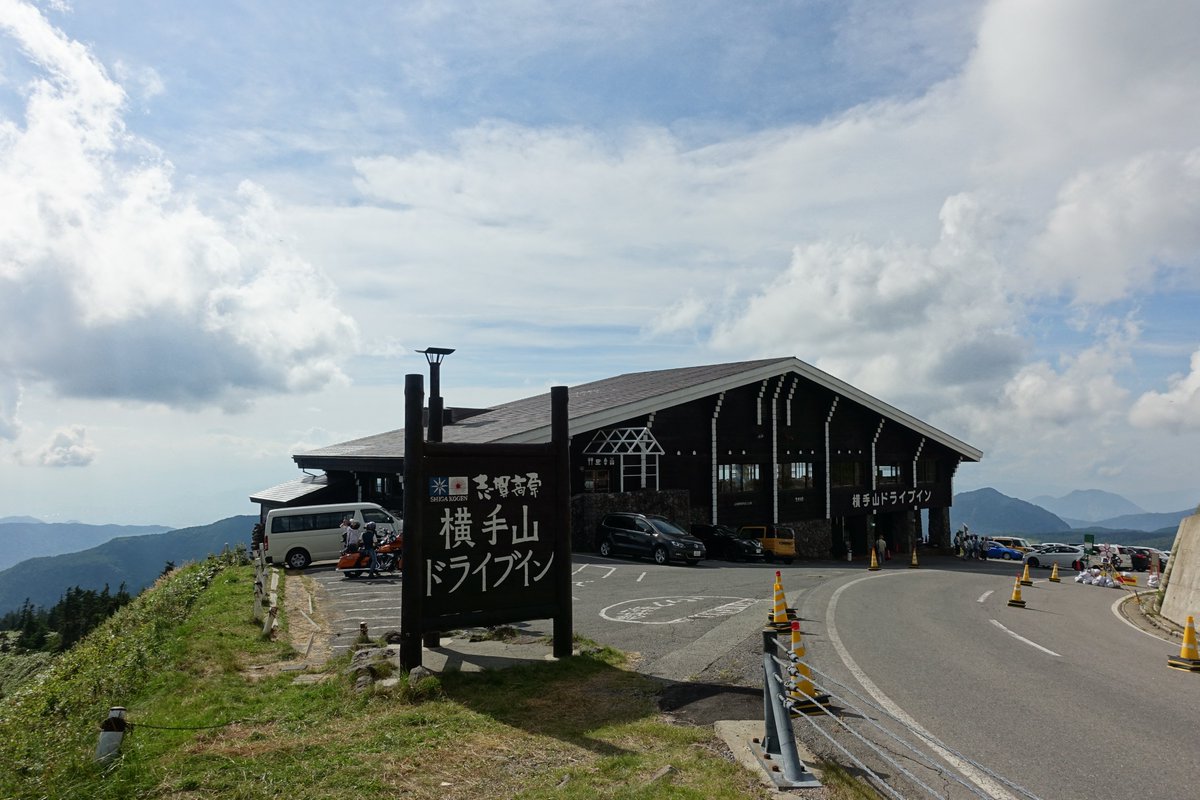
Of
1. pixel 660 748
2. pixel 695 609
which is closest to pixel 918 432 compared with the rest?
pixel 695 609

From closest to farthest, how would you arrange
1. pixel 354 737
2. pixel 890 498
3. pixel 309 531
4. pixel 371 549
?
pixel 354 737 → pixel 371 549 → pixel 309 531 → pixel 890 498

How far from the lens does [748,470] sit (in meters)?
40.9

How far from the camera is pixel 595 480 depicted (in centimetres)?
3406

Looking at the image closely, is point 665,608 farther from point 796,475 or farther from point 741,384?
point 796,475

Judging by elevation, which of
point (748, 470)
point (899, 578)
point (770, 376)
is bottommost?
point (899, 578)

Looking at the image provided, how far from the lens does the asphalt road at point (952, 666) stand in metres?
6.73

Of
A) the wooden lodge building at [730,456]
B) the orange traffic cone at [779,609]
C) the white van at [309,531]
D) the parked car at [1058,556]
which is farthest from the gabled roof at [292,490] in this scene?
the parked car at [1058,556]

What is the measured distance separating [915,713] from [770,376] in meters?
33.0

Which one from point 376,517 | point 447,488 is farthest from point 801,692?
point 376,517

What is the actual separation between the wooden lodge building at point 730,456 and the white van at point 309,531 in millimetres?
3617

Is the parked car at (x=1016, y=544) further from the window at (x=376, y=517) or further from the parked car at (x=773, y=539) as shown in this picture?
the window at (x=376, y=517)

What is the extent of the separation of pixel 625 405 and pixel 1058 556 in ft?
107

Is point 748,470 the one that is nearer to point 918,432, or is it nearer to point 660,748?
point 918,432

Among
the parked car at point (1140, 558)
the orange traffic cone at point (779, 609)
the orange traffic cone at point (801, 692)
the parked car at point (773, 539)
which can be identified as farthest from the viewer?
the parked car at point (1140, 558)
